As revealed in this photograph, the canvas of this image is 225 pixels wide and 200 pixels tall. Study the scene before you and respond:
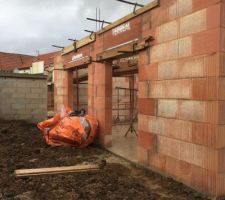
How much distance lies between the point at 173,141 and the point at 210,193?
1093 mm

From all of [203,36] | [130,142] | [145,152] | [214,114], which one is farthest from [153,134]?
[130,142]

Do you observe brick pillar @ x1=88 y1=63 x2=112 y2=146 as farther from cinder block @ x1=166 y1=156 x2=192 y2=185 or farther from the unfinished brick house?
cinder block @ x1=166 y1=156 x2=192 y2=185

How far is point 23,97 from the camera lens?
40.7 ft

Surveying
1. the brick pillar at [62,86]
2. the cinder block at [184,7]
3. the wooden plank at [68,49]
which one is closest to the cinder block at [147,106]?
the cinder block at [184,7]

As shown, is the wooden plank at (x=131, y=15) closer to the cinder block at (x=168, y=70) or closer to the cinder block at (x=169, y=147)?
the cinder block at (x=168, y=70)

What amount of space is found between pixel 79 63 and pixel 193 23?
5.45 meters

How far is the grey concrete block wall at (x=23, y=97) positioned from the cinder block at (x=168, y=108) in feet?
26.2

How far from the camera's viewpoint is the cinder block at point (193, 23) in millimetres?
4656

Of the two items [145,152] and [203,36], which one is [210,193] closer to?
[145,152]

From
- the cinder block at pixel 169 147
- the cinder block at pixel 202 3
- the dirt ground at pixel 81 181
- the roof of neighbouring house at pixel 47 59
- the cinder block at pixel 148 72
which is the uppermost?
the roof of neighbouring house at pixel 47 59

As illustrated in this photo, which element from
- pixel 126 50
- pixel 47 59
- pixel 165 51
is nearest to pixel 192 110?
pixel 165 51

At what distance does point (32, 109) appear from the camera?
12.6m

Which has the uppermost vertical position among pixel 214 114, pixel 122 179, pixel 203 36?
pixel 203 36

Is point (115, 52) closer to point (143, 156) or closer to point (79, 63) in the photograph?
point (143, 156)
